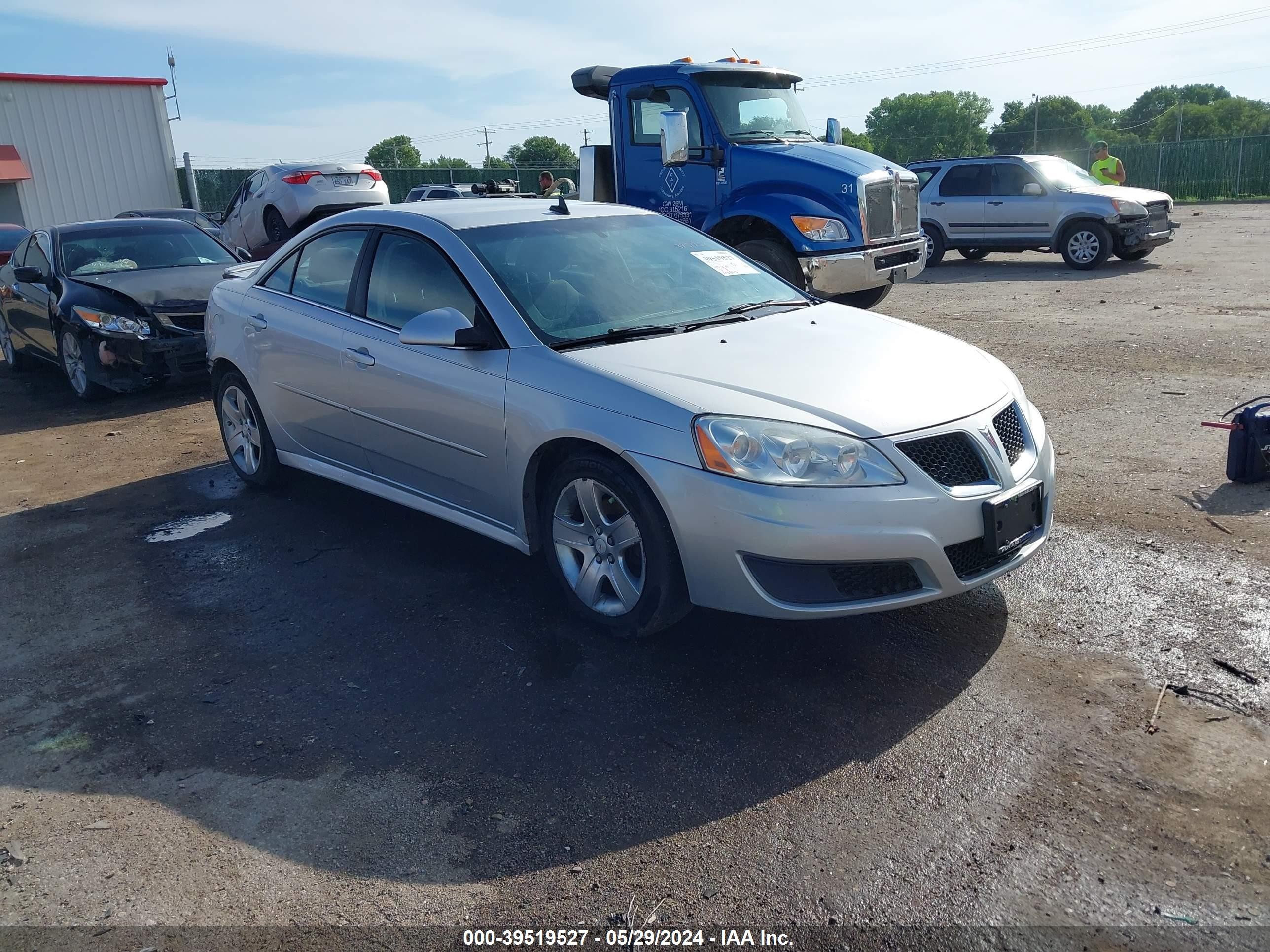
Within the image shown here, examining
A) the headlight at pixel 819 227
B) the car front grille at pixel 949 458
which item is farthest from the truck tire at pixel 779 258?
the car front grille at pixel 949 458

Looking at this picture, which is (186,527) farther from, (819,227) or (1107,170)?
(1107,170)

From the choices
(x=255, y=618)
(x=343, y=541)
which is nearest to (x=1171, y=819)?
(x=255, y=618)

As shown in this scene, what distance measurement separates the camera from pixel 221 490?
644 centimetres

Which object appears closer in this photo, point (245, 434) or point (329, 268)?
point (329, 268)

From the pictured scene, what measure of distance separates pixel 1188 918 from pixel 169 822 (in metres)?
2.75

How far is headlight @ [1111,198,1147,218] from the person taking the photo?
1505 centimetres

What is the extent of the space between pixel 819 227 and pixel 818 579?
24.1 feet

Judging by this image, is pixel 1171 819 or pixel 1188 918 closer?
pixel 1188 918

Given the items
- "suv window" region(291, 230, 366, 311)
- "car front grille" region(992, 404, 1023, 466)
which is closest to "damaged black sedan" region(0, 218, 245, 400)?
"suv window" region(291, 230, 366, 311)

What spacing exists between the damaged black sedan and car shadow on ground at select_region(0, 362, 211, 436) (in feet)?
0.61

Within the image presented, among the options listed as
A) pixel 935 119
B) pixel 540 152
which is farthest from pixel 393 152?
pixel 935 119

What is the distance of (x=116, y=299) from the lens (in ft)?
29.9

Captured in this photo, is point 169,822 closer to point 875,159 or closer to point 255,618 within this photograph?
point 255,618

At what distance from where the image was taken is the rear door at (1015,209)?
52.0 feet
